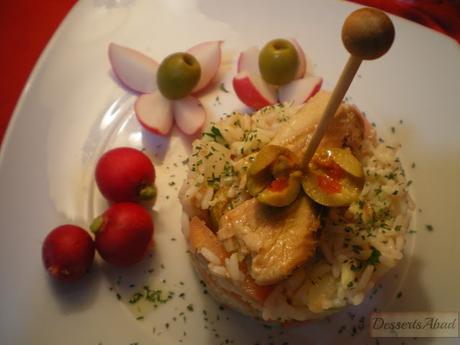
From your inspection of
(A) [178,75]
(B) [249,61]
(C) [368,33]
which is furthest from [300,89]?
(C) [368,33]

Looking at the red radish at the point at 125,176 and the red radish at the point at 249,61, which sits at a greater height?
the red radish at the point at 249,61

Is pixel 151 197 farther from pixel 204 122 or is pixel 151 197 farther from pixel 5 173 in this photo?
pixel 5 173

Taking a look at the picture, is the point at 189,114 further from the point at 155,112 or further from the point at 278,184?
the point at 278,184

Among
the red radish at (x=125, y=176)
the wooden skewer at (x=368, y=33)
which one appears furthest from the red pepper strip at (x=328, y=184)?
the red radish at (x=125, y=176)

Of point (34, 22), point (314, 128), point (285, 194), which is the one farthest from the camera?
point (34, 22)

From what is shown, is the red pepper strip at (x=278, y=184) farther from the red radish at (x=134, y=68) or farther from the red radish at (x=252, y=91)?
the red radish at (x=134, y=68)

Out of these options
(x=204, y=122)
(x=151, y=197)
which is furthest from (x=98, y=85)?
(x=151, y=197)
